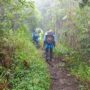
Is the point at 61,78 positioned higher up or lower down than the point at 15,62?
lower down

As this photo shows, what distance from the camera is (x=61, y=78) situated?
11.7 meters

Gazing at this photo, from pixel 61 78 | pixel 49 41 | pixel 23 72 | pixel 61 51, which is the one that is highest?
pixel 49 41

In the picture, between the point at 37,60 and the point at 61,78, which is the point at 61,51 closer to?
the point at 37,60

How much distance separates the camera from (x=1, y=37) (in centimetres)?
1148

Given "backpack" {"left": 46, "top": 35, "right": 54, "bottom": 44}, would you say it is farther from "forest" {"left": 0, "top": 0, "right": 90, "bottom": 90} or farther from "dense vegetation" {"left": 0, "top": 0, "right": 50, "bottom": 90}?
"dense vegetation" {"left": 0, "top": 0, "right": 50, "bottom": 90}

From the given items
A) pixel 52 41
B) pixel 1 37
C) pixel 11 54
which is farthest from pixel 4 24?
pixel 52 41

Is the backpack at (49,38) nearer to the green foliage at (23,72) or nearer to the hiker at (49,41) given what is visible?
the hiker at (49,41)

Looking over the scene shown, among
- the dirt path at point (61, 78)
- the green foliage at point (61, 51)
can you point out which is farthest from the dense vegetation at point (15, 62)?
the green foliage at point (61, 51)

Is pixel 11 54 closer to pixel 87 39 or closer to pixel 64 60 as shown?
pixel 64 60

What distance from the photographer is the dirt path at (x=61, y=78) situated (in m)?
10.5

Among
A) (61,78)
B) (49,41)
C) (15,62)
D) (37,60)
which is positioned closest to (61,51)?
(49,41)

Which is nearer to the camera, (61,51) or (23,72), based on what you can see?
(23,72)

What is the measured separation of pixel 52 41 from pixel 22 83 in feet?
17.3

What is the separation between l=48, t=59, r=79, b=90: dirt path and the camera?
10.5 meters
